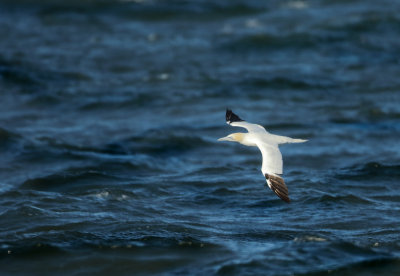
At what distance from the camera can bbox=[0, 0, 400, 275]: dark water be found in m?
8.01

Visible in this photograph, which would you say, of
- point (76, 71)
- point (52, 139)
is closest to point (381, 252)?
point (52, 139)

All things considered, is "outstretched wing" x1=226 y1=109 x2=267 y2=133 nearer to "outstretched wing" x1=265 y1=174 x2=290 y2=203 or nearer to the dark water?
the dark water

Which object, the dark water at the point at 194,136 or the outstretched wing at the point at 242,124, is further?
the outstretched wing at the point at 242,124

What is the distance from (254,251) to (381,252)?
53.8 inches

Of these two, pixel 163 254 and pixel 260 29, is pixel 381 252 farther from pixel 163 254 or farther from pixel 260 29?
pixel 260 29

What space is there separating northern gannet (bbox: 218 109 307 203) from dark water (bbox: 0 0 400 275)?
75 cm

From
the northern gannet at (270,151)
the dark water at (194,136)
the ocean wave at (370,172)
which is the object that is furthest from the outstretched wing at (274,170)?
the ocean wave at (370,172)

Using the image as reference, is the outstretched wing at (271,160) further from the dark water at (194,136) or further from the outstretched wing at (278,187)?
the dark water at (194,136)

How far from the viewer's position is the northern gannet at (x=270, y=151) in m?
7.61

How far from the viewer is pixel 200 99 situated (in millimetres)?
14773

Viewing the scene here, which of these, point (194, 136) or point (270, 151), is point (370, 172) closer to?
point (270, 151)

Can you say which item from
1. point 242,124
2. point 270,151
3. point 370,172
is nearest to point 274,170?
point 270,151

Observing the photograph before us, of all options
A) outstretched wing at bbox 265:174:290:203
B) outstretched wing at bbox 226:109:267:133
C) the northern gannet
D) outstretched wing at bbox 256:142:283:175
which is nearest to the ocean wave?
outstretched wing at bbox 226:109:267:133

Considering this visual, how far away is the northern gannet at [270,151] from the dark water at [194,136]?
0.75 m
